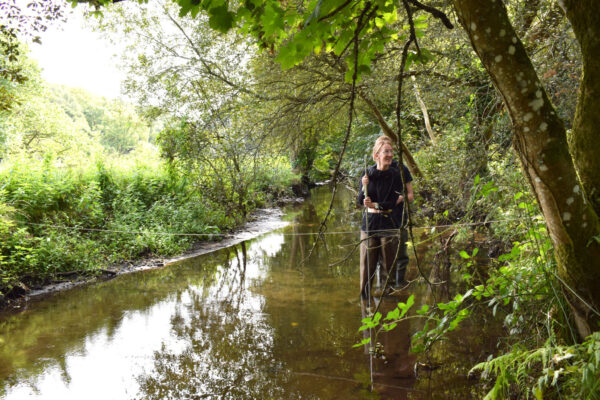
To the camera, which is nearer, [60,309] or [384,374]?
[384,374]

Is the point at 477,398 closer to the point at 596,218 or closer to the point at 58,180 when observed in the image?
the point at 596,218

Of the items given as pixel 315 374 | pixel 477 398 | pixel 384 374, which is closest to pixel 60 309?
pixel 315 374

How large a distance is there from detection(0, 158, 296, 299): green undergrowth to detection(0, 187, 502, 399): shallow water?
0.89m

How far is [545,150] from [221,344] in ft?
12.1

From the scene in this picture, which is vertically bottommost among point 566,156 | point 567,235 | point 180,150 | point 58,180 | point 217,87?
point 567,235

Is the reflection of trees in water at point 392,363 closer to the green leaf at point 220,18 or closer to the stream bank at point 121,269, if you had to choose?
the green leaf at point 220,18

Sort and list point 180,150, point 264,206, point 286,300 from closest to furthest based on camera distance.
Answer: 1. point 286,300
2. point 180,150
3. point 264,206

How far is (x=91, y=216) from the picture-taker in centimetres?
834

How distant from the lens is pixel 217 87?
906 centimetres

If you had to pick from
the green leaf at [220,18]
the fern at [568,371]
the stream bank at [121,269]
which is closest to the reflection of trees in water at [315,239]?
the stream bank at [121,269]

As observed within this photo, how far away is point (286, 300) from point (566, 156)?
170 inches

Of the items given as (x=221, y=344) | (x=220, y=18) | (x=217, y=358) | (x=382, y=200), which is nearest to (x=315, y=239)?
(x=382, y=200)

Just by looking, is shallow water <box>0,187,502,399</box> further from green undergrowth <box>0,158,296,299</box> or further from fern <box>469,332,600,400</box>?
fern <box>469,332,600,400</box>

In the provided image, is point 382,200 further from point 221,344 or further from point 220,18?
point 220,18
